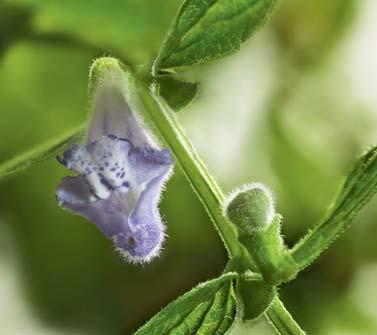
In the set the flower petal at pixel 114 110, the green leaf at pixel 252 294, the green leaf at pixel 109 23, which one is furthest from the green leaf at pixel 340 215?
the green leaf at pixel 109 23

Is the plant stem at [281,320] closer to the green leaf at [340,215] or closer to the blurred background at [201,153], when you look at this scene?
the green leaf at [340,215]

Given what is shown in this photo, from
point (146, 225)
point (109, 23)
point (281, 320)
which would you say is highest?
point (109, 23)

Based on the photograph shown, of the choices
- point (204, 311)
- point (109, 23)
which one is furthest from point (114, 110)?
point (109, 23)

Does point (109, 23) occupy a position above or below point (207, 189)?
above

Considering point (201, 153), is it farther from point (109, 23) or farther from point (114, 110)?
point (114, 110)

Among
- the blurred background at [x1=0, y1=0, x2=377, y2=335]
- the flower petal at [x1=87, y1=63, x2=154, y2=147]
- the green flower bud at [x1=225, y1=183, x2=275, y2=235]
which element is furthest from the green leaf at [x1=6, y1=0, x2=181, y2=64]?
the green flower bud at [x1=225, y1=183, x2=275, y2=235]

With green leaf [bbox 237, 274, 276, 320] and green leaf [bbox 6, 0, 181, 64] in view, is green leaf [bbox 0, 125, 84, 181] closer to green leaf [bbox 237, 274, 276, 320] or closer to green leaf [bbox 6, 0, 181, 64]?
green leaf [bbox 237, 274, 276, 320]
